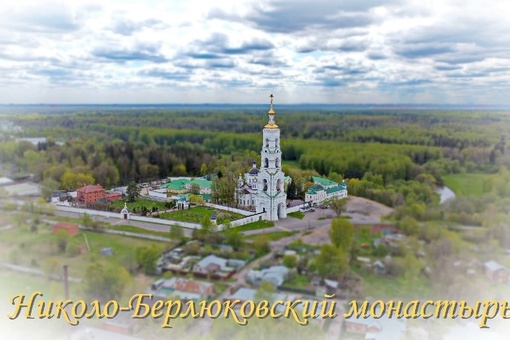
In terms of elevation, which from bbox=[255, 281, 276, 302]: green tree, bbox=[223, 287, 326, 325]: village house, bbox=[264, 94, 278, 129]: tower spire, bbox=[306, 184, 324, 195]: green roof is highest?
bbox=[264, 94, 278, 129]: tower spire

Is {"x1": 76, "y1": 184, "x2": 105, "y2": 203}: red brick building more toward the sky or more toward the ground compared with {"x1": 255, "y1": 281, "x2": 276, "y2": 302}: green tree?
more toward the sky

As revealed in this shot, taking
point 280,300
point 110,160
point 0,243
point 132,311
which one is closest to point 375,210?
point 280,300

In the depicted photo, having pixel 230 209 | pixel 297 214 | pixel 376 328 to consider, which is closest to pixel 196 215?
pixel 230 209

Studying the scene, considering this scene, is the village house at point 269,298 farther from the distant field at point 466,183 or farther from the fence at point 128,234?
the distant field at point 466,183

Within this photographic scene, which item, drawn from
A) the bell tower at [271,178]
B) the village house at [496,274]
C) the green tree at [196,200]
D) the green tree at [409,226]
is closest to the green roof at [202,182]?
the green tree at [196,200]

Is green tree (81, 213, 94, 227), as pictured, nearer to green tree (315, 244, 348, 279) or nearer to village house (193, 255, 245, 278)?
village house (193, 255, 245, 278)

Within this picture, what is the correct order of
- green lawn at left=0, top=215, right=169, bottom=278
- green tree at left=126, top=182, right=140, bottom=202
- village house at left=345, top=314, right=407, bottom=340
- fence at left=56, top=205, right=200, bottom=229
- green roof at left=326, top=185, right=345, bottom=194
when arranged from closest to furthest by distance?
village house at left=345, top=314, right=407, bottom=340 → green lawn at left=0, top=215, right=169, bottom=278 → fence at left=56, top=205, right=200, bottom=229 → green roof at left=326, top=185, right=345, bottom=194 → green tree at left=126, top=182, right=140, bottom=202

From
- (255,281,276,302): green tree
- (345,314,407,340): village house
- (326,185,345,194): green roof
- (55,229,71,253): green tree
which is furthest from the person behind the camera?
(326,185,345,194): green roof

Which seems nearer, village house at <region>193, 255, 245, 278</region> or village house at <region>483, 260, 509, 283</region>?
village house at <region>193, 255, 245, 278</region>

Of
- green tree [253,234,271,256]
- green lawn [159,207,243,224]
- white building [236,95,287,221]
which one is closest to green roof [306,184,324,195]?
white building [236,95,287,221]
